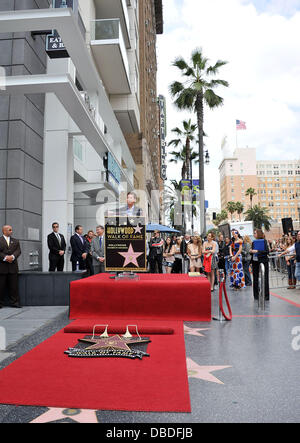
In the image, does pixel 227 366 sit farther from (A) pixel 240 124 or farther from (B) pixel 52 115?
(A) pixel 240 124

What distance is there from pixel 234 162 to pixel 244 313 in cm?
17622

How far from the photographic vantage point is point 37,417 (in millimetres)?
3082

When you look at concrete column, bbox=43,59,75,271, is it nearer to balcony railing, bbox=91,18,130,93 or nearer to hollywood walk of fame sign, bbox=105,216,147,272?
balcony railing, bbox=91,18,130,93

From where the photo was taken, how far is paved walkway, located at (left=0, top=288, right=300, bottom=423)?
10.2ft

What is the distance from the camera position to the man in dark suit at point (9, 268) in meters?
9.16

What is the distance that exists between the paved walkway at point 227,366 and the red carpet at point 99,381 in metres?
0.13

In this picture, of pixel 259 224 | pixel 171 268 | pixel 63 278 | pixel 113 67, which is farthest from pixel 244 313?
pixel 259 224

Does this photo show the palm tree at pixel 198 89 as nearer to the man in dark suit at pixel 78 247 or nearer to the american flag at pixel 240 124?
the man in dark suit at pixel 78 247

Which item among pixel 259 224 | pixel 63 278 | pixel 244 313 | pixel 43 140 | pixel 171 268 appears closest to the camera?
pixel 244 313

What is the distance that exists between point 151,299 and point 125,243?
4.37 ft

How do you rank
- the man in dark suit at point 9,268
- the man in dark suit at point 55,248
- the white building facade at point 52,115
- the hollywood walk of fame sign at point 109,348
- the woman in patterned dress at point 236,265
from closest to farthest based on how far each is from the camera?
the hollywood walk of fame sign at point 109,348, the man in dark suit at point 9,268, the white building facade at point 52,115, the man in dark suit at point 55,248, the woman in patterned dress at point 236,265

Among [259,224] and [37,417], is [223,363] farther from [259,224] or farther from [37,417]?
[259,224]

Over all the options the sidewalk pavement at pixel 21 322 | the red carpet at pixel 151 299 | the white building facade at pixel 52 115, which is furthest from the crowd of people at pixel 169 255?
the white building facade at pixel 52 115

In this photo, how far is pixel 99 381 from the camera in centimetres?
388
